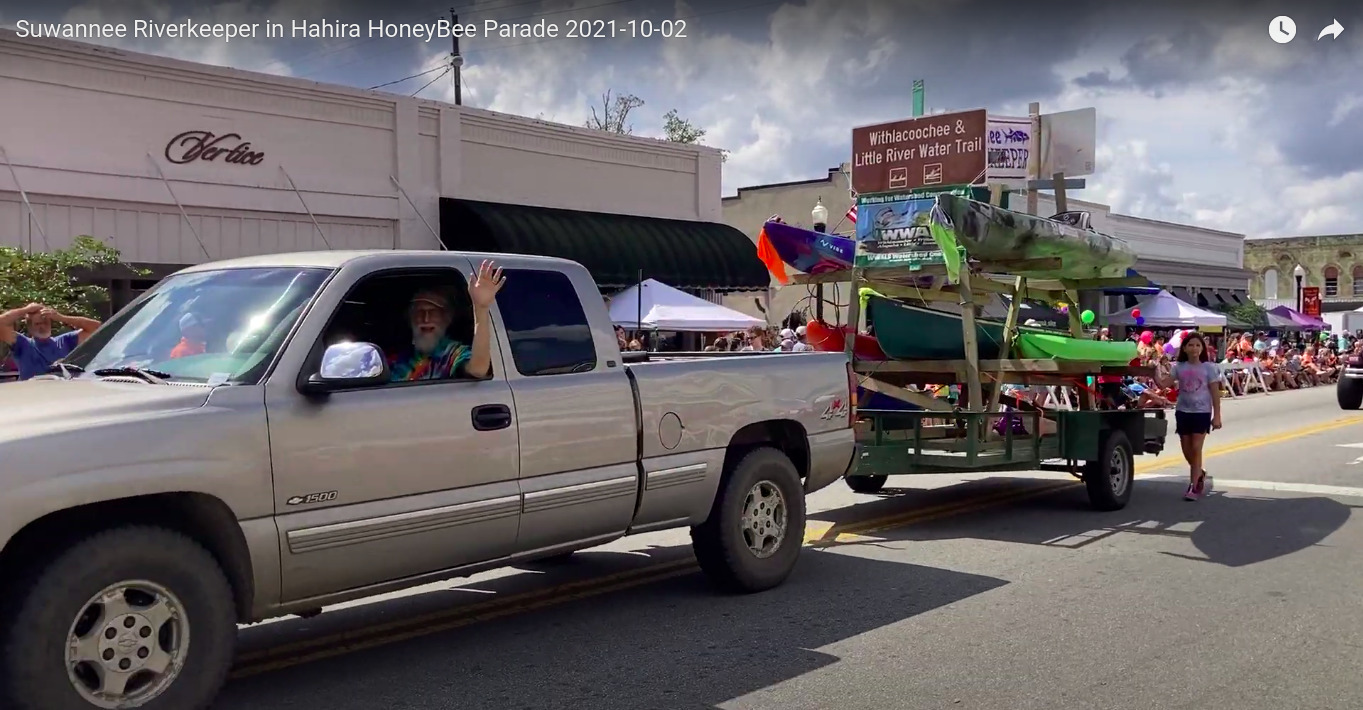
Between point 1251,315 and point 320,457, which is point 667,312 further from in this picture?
point 1251,315

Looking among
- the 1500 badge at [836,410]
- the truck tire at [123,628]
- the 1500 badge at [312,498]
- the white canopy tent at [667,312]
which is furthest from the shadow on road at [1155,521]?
the white canopy tent at [667,312]

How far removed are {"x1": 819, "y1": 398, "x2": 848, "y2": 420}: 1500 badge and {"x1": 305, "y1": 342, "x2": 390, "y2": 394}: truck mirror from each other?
3.60 metres

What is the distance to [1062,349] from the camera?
10891mm

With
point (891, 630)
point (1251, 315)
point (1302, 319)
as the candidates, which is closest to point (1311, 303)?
point (1302, 319)

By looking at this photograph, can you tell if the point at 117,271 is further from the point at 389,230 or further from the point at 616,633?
the point at 616,633

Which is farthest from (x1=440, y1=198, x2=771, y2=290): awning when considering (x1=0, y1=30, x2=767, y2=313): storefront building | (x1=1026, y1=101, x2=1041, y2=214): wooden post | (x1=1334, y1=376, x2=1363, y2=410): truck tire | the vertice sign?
(x1=1334, y1=376, x2=1363, y2=410): truck tire

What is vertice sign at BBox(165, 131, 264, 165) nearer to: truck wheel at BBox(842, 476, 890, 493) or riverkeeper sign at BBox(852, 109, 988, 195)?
riverkeeper sign at BBox(852, 109, 988, 195)

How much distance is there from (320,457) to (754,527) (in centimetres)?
307

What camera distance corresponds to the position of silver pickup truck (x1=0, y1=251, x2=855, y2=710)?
4.24 m

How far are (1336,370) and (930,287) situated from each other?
3320cm

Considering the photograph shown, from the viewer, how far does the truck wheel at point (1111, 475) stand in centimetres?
1050

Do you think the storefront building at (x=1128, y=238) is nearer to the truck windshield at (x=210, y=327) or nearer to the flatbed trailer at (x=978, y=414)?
the flatbed trailer at (x=978, y=414)

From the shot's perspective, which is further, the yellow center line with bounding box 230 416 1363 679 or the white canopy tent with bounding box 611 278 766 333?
the white canopy tent with bounding box 611 278 766 333

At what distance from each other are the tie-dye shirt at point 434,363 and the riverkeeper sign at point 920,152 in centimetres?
1072
